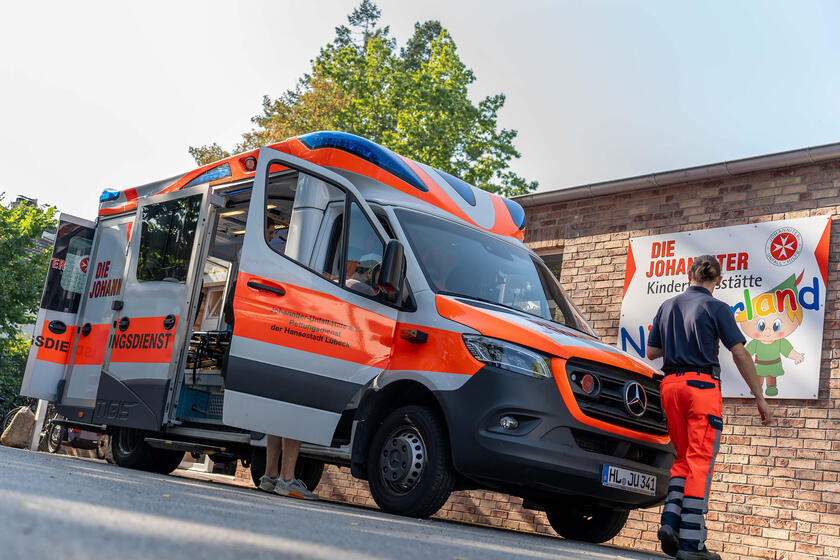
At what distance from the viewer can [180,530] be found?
2973 millimetres

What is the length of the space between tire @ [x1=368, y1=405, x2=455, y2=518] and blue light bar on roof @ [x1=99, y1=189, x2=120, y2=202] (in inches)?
186

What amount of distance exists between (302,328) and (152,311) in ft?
7.86

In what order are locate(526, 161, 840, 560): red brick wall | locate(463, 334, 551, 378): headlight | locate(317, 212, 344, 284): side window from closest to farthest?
locate(463, 334, 551, 378): headlight
locate(317, 212, 344, 284): side window
locate(526, 161, 840, 560): red brick wall

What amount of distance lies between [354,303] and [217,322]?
3460 mm

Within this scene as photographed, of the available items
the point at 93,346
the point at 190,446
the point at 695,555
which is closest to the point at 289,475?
the point at 190,446

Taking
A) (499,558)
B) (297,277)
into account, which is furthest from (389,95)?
(499,558)

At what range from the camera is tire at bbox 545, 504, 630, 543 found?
22.9ft

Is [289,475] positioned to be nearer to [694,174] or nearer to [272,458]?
[272,458]

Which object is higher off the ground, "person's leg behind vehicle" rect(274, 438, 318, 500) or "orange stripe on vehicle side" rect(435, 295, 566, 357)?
"orange stripe on vehicle side" rect(435, 295, 566, 357)

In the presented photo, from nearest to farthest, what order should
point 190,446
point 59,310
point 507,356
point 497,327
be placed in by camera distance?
point 507,356
point 497,327
point 190,446
point 59,310

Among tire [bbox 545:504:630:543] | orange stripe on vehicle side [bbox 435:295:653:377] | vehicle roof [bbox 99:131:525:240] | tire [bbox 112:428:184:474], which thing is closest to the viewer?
orange stripe on vehicle side [bbox 435:295:653:377]

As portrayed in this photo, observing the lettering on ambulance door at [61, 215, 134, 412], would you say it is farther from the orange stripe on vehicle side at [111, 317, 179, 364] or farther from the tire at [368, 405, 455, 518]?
the tire at [368, 405, 455, 518]

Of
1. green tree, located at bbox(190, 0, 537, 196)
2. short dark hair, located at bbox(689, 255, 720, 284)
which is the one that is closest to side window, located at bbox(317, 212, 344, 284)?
short dark hair, located at bbox(689, 255, 720, 284)

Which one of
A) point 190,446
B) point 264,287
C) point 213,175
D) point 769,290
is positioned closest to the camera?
point 264,287
